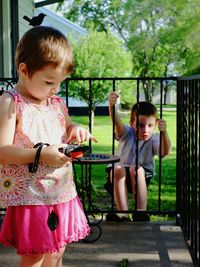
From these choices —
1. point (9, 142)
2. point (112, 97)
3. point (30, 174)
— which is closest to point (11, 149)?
point (9, 142)

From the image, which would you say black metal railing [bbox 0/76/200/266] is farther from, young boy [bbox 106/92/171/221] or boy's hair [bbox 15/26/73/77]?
boy's hair [bbox 15/26/73/77]

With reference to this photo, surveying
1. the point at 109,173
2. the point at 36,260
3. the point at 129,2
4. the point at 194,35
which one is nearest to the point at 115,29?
the point at 129,2

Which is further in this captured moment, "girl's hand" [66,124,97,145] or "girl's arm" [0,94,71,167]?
"girl's hand" [66,124,97,145]

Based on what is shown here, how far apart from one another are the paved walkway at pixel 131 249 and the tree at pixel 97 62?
18464mm

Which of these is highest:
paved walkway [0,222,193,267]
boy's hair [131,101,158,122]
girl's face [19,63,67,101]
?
girl's face [19,63,67,101]

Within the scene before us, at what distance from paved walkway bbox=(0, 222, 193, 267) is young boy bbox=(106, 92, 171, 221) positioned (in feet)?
0.82

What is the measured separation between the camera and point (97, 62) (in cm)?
2414

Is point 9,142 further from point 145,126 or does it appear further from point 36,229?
point 145,126

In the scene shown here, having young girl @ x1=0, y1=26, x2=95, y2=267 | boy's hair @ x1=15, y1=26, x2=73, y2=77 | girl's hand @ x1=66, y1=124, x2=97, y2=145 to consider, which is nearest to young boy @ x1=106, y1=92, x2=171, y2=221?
girl's hand @ x1=66, y1=124, x2=97, y2=145

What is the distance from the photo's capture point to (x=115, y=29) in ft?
124

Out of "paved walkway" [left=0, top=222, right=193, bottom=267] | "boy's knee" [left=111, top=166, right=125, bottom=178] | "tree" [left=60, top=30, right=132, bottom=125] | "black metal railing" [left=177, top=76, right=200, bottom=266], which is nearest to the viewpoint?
"black metal railing" [left=177, top=76, right=200, bottom=266]

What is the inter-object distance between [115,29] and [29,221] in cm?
3641

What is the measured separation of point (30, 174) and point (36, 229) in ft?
0.77

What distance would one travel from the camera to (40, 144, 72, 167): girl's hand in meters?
2.10
